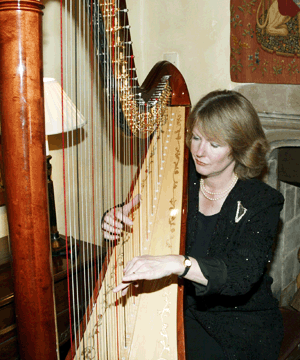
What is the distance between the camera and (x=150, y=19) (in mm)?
2490

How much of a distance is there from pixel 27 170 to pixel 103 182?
0.94 m

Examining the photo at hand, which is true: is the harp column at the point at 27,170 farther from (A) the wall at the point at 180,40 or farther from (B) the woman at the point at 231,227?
(A) the wall at the point at 180,40

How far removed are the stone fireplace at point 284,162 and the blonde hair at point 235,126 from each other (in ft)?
1.64

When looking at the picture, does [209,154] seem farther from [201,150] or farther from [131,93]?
[131,93]

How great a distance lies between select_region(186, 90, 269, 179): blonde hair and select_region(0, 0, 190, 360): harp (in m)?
0.21

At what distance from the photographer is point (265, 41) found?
202cm

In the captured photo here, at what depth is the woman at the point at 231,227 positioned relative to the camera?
53.4 inches

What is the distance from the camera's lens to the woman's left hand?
1030 millimetres

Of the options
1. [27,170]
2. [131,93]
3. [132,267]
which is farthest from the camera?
[131,93]

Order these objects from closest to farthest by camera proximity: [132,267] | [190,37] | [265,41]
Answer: [132,267]
[265,41]
[190,37]

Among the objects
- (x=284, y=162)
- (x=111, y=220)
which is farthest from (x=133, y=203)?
(x=284, y=162)

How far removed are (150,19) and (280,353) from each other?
2.01 metres

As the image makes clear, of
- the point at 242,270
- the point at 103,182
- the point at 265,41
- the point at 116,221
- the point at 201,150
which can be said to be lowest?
the point at 242,270

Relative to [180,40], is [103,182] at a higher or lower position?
lower
